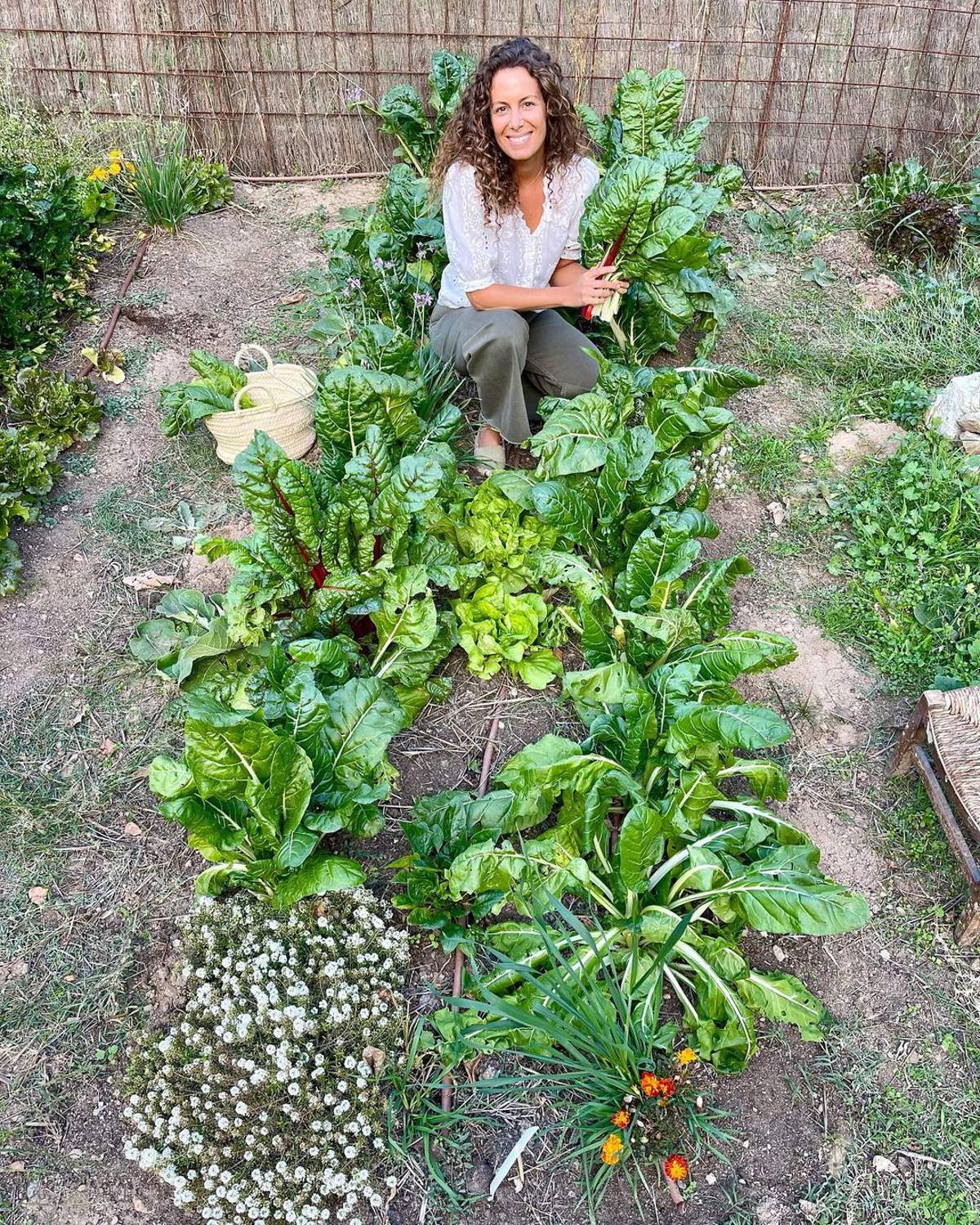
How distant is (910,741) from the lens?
105 inches

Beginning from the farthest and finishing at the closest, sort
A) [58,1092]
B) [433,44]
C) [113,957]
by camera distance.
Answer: [433,44] → [113,957] → [58,1092]

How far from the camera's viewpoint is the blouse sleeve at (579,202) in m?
3.42

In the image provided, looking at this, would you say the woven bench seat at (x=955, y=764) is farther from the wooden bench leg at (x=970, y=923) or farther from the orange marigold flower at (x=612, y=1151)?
the orange marigold flower at (x=612, y=1151)

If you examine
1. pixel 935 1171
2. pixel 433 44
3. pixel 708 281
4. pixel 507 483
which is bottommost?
pixel 935 1171

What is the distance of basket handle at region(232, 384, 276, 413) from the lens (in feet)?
11.2

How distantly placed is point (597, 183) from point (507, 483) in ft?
3.83

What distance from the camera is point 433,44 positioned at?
4.68 meters

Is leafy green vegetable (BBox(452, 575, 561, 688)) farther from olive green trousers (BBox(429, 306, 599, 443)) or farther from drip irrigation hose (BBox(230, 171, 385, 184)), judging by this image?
drip irrigation hose (BBox(230, 171, 385, 184))

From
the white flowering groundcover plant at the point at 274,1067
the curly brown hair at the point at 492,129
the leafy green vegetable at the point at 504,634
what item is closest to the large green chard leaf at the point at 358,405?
the leafy green vegetable at the point at 504,634

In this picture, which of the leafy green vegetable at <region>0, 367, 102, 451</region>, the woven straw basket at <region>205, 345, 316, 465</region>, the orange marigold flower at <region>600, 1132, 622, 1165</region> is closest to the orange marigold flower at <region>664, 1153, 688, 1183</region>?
the orange marigold flower at <region>600, 1132, 622, 1165</region>

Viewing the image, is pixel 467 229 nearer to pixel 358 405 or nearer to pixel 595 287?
pixel 595 287

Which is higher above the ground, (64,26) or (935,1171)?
(64,26)

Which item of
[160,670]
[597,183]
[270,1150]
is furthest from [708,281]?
[270,1150]

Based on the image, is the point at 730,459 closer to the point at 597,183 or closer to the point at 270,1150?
the point at 597,183
